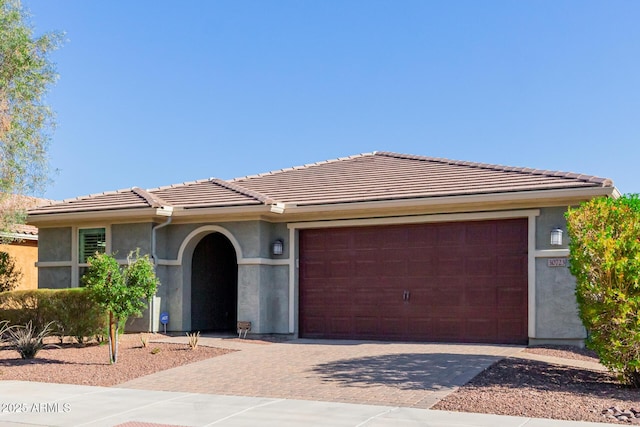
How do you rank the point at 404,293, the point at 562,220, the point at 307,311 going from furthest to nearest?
the point at 307,311, the point at 404,293, the point at 562,220

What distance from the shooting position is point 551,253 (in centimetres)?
1502

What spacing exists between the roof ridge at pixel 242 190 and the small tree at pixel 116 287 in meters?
3.84

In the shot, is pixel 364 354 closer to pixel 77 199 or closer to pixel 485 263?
pixel 485 263

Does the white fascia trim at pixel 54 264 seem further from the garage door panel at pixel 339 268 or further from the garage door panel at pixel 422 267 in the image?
the garage door panel at pixel 422 267

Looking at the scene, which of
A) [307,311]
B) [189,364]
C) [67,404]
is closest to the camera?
[67,404]

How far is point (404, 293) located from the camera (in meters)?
16.6

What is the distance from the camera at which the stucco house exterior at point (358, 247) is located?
15.3m

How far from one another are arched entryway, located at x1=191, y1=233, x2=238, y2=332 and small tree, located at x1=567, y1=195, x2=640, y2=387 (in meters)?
11.2

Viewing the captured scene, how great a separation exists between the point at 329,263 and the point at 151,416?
869 cm

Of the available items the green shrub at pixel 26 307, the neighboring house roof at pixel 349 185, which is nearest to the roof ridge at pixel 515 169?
the neighboring house roof at pixel 349 185

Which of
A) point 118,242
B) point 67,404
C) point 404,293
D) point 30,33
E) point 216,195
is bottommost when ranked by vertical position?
point 67,404

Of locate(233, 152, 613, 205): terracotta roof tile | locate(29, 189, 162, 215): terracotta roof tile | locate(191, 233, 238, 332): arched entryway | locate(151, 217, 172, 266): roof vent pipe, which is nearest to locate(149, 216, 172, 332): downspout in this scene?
locate(151, 217, 172, 266): roof vent pipe

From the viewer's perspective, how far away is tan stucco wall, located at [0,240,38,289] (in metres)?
24.4

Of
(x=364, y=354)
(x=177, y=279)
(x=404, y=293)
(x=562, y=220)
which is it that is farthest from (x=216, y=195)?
(x=562, y=220)
